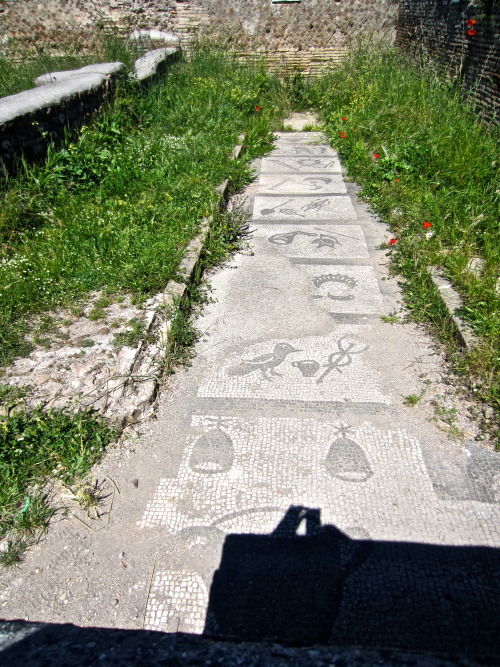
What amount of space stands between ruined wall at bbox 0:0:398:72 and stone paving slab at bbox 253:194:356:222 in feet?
20.3

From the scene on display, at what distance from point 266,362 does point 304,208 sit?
2.77 metres

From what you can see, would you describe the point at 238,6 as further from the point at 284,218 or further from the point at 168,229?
→ the point at 168,229

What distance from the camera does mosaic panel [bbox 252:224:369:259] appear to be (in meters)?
4.33

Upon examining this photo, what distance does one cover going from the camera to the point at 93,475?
90.6 inches

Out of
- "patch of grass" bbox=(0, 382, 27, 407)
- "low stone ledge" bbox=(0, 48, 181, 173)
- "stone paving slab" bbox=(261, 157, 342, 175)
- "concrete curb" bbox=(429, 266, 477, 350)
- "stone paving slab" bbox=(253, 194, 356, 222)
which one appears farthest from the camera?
"stone paving slab" bbox=(261, 157, 342, 175)

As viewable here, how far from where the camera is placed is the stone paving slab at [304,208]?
5.04m

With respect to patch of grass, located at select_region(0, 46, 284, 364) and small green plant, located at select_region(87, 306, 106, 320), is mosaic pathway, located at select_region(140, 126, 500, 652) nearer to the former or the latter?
small green plant, located at select_region(87, 306, 106, 320)

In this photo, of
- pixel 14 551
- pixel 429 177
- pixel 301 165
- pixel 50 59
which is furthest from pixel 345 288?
pixel 50 59

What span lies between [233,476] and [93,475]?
69 cm

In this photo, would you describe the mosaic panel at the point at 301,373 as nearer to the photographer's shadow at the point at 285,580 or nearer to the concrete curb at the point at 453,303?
the concrete curb at the point at 453,303

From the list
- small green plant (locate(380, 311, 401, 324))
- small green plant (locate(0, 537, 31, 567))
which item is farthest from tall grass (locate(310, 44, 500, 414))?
small green plant (locate(0, 537, 31, 567))

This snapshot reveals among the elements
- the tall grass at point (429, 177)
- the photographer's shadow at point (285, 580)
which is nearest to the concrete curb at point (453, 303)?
the tall grass at point (429, 177)

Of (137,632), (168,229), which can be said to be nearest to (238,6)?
(168,229)

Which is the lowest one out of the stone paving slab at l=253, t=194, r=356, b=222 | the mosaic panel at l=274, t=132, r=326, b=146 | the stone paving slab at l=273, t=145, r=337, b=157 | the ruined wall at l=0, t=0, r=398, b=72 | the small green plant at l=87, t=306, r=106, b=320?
the stone paving slab at l=253, t=194, r=356, b=222
